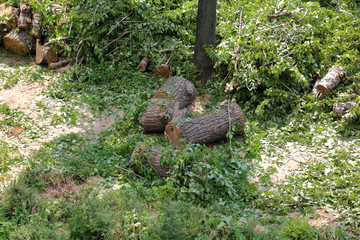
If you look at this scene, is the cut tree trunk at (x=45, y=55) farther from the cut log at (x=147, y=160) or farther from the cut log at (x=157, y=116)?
the cut log at (x=147, y=160)

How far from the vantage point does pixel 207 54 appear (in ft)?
27.5

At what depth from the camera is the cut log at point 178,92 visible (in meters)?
7.25

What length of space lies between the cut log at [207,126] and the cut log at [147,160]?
56 centimetres

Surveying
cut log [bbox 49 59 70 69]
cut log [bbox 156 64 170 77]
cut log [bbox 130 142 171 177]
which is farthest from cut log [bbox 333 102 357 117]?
cut log [bbox 49 59 70 69]

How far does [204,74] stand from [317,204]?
4468mm

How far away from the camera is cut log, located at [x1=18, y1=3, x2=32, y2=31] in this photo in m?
9.32

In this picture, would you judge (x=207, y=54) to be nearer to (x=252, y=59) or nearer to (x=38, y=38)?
(x=252, y=59)

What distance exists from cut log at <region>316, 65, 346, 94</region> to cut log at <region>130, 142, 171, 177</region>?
3.84 m

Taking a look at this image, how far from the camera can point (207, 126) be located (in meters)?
6.40

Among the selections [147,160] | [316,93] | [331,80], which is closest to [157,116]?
[147,160]

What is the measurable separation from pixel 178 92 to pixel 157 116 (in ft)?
3.26

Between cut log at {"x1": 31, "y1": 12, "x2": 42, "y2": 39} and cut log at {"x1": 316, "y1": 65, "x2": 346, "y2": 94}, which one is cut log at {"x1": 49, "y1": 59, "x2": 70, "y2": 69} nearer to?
cut log at {"x1": 31, "y1": 12, "x2": 42, "y2": 39}

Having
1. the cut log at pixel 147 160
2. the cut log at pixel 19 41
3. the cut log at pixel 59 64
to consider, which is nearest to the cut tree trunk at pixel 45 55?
the cut log at pixel 59 64

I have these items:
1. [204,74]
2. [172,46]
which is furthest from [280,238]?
[172,46]
